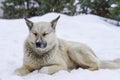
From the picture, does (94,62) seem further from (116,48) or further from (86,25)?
(86,25)

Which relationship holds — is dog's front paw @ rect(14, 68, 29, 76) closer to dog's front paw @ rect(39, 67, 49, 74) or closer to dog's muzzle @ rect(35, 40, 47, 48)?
dog's front paw @ rect(39, 67, 49, 74)

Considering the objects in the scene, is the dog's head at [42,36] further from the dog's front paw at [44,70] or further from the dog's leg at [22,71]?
the dog's leg at [22,71]

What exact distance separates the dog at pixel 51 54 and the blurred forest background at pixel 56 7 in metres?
7.49

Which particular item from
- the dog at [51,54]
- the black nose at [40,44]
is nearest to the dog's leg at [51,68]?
the dog at [51,54]

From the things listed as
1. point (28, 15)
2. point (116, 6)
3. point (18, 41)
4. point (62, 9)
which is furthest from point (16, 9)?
point (18, 41)

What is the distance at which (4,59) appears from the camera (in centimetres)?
971

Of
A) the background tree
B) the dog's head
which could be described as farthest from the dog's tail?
the background tree

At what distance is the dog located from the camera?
8.11m

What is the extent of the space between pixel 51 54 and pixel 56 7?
9.74m

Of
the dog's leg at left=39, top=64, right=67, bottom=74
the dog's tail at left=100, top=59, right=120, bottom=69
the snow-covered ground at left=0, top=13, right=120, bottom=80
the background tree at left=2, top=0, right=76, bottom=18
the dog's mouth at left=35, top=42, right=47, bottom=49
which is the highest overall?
the dog's mouth at left=35, top=42, right=47, bottom=49

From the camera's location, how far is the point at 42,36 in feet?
26.3

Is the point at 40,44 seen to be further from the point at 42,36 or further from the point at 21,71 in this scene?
the point at 21,71

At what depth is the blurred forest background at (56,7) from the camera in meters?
17.5

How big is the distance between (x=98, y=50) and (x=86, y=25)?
273 cm
